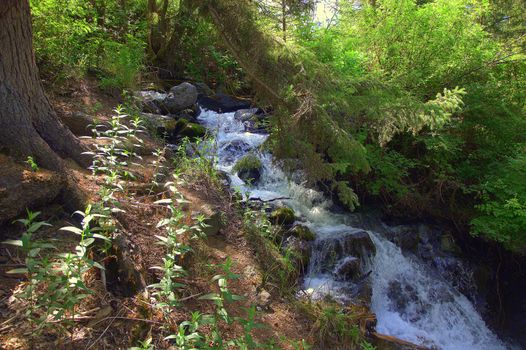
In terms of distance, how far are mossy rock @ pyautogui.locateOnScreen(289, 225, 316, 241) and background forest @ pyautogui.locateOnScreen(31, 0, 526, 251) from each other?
1.09 m

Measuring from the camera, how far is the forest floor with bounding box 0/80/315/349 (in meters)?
2.57

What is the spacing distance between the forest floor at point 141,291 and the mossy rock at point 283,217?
1418 mm

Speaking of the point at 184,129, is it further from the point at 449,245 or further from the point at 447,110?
the point at 449,245

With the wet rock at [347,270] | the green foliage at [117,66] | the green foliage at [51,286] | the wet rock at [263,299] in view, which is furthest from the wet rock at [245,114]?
the green foliage at [51,286]

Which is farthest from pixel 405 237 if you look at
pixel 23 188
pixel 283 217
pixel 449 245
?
pixel 23 188

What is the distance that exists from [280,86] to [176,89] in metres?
6.73

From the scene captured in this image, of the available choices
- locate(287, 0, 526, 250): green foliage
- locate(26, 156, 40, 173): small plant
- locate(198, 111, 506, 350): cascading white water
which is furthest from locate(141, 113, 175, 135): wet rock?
locate(26, 156, 40, 173): small plant

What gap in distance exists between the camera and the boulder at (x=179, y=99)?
10805 mm

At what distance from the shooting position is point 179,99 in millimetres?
10977

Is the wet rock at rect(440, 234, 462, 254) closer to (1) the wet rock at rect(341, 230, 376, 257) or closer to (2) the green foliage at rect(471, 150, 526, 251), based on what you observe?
(2) the green foliage at rect(471, 150, 526, 251)

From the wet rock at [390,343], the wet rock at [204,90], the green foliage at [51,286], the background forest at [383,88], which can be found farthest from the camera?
the wet rock at [204,90]

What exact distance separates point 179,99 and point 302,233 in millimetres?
6051

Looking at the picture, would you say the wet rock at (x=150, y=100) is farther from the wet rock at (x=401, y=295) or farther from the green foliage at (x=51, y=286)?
the wet rock at (x=401, y=295)

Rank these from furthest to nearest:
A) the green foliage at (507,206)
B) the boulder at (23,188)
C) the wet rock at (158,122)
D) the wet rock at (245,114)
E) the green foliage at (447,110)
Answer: the wet rock at (245,114)
the wet rock at (158,122)
the green foliage at (447,110)
the green foliage at (507,206)
the boulder at (23,188)
